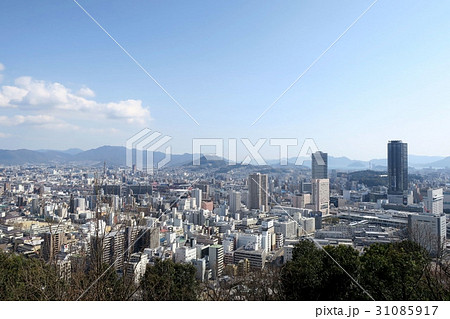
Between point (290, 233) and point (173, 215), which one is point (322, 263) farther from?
point (173, 215)

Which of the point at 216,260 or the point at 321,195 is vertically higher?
the point at 321,195

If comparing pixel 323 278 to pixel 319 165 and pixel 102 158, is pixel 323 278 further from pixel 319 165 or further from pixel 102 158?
pixel 102 158

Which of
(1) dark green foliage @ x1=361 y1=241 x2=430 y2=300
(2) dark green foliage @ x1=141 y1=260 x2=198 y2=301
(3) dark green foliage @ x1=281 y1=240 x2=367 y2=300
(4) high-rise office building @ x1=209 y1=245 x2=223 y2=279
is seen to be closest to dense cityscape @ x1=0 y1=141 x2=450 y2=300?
(4) high-rise office building @ x1=209 y1=245 x2=223 y2=279

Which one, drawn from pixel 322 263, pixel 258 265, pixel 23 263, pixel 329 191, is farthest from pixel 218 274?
pixel 329 191

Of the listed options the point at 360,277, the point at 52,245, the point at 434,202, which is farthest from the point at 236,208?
the point at 434,202

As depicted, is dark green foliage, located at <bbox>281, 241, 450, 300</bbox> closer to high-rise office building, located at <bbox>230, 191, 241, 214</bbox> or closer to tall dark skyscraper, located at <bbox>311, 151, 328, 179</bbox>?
tall dark skyscraper, located at <bbox>311, 151, 328, 179</bbox>

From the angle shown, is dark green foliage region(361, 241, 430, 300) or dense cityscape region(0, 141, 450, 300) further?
dense cityscape region(0, 141, 450, 300)

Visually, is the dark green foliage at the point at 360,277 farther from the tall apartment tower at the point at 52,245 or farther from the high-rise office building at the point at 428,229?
the tall apartment tower at the point at 52,245
